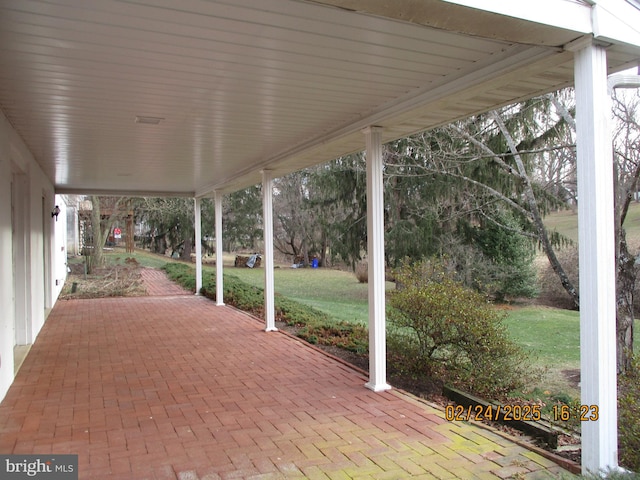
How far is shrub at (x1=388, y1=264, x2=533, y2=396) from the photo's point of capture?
4.35 metres

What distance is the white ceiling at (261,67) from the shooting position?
2496mm

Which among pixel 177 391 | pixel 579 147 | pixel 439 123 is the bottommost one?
pixel 177 391

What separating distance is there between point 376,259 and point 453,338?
107cm

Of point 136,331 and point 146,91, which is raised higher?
point 146,91

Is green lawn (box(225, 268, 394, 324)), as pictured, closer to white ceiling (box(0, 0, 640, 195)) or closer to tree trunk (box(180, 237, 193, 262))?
tree trunk (box(180, 237, 193, 262))

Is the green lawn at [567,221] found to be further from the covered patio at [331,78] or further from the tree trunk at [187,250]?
the tree trunk at [187,250]

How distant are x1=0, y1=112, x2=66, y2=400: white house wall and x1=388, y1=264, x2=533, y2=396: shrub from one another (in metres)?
3.80

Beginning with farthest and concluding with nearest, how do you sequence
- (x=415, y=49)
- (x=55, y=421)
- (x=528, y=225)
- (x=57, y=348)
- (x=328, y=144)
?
(x=528, y=225) < (x=57, y=348) < (x=328, y=144) < (x=55, y=421) < (x=415, y=49)

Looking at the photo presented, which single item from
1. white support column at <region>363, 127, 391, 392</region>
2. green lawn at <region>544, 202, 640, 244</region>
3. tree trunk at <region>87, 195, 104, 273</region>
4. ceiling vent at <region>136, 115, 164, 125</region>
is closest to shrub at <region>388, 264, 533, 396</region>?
white support column at <region>363, 127, 391, 392</region>

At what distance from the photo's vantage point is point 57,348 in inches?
256

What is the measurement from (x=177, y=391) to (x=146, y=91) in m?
2.76

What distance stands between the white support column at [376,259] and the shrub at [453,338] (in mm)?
406

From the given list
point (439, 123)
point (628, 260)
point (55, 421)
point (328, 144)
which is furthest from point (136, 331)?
point (628, 260)

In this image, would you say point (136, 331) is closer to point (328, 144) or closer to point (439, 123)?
point (328, 144)
